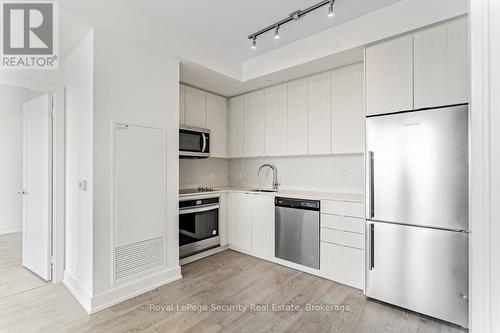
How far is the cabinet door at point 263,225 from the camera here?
131 inches

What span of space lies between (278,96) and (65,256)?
138 inches

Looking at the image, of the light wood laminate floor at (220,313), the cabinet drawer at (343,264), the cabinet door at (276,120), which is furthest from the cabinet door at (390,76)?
the light wood laminate floor at (220,313)

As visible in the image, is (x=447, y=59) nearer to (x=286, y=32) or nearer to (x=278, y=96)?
(x=286, y=32)

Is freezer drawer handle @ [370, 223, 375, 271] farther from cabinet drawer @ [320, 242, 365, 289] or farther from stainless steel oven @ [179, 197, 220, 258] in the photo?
stainless steel oven @ [179, 197, 220, 258]

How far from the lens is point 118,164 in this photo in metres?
2.36

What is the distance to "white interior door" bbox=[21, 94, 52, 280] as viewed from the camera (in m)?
2.77

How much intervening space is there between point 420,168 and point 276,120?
6.85ft

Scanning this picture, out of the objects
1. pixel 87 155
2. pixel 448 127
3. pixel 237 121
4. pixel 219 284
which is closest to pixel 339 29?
pixel 448 127

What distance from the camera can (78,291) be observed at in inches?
94.0

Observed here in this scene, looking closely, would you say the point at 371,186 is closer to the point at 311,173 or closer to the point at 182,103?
the point at 311,173

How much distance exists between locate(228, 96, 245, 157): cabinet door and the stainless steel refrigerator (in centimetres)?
224

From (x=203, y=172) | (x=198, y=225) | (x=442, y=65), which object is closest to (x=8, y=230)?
(x=203, y=172)

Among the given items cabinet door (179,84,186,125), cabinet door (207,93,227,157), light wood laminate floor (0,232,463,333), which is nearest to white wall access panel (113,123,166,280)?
light wood laminate floor (0,232,463,333)

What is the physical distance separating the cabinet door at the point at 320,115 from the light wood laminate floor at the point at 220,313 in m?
Answer: 1.70
